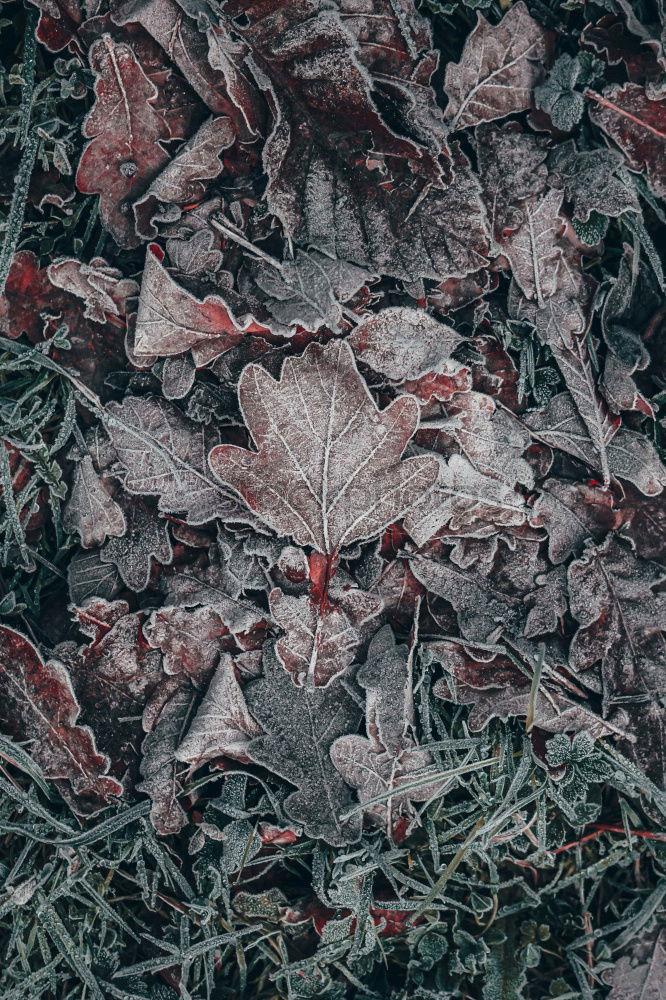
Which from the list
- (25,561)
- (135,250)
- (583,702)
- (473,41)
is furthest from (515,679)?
(473,41)

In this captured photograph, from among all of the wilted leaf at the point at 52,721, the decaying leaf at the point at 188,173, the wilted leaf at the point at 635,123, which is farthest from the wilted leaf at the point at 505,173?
the wilted leaf at the point at 52,721

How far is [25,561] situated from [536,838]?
1.98 m

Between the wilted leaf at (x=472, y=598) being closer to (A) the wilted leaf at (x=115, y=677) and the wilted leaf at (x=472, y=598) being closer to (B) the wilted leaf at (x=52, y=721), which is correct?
(A) the wilted leaf at (x=115, y=677)

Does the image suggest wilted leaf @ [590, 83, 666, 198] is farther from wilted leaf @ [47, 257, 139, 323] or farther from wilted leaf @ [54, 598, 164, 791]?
wilted leaf @ [54, 598, 164, 791]

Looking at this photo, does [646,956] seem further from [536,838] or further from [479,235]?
[479,235]

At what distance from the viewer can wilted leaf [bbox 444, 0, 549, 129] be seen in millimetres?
2428

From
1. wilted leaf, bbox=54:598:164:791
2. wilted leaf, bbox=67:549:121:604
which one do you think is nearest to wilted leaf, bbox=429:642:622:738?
wilted leaf, bbox=54:598:164:791

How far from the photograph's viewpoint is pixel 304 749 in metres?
2.54


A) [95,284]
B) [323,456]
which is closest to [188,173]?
[95,284]

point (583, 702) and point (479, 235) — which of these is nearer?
point (479, 235)

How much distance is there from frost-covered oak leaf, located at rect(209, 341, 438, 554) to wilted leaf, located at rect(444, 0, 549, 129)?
2.89ft

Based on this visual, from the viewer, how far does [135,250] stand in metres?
2.54

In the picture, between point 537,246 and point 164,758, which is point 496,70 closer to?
point 537,246

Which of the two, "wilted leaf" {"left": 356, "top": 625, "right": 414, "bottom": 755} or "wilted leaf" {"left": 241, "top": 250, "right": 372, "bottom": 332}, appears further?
"wilted leaf" {"left": 356, "top": 625, "right": 414, "bottom": 755}
